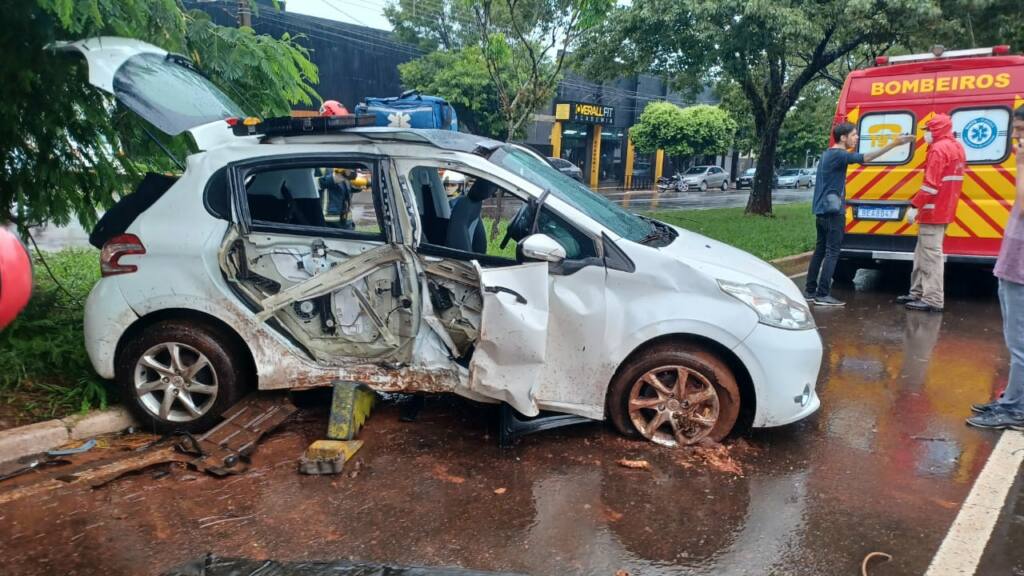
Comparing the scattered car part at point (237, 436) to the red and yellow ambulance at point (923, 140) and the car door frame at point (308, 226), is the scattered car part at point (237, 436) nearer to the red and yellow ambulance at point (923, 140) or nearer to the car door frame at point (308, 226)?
the car door frame at point (308, 226)

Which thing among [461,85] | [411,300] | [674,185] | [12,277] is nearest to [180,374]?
[411,300]

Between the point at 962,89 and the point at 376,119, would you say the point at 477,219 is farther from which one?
the point at 962,89

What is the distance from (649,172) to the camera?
1967 inches

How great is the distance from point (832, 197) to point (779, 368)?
4445 mm

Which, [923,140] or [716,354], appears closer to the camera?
[716,354]

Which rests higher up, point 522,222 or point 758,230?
point 522,222

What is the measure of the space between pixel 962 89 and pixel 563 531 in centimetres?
739

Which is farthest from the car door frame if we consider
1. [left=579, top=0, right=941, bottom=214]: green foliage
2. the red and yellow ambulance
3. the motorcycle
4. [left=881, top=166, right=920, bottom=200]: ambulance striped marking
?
the motorcycle

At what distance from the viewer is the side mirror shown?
3.93 m

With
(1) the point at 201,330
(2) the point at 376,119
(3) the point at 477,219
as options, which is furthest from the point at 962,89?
(1) the point at 201,330

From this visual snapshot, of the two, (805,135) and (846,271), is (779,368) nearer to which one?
(846,271)

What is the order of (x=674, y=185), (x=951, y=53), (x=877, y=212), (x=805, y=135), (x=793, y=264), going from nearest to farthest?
1. (x=951, y=53)
2. (x=877, y=212)
3. (x=793, y=264)
4. (x=674, y=185)
5. (x=805, y=135)

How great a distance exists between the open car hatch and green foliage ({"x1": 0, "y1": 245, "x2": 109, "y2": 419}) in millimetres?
1739

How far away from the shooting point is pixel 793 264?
1052 cm
